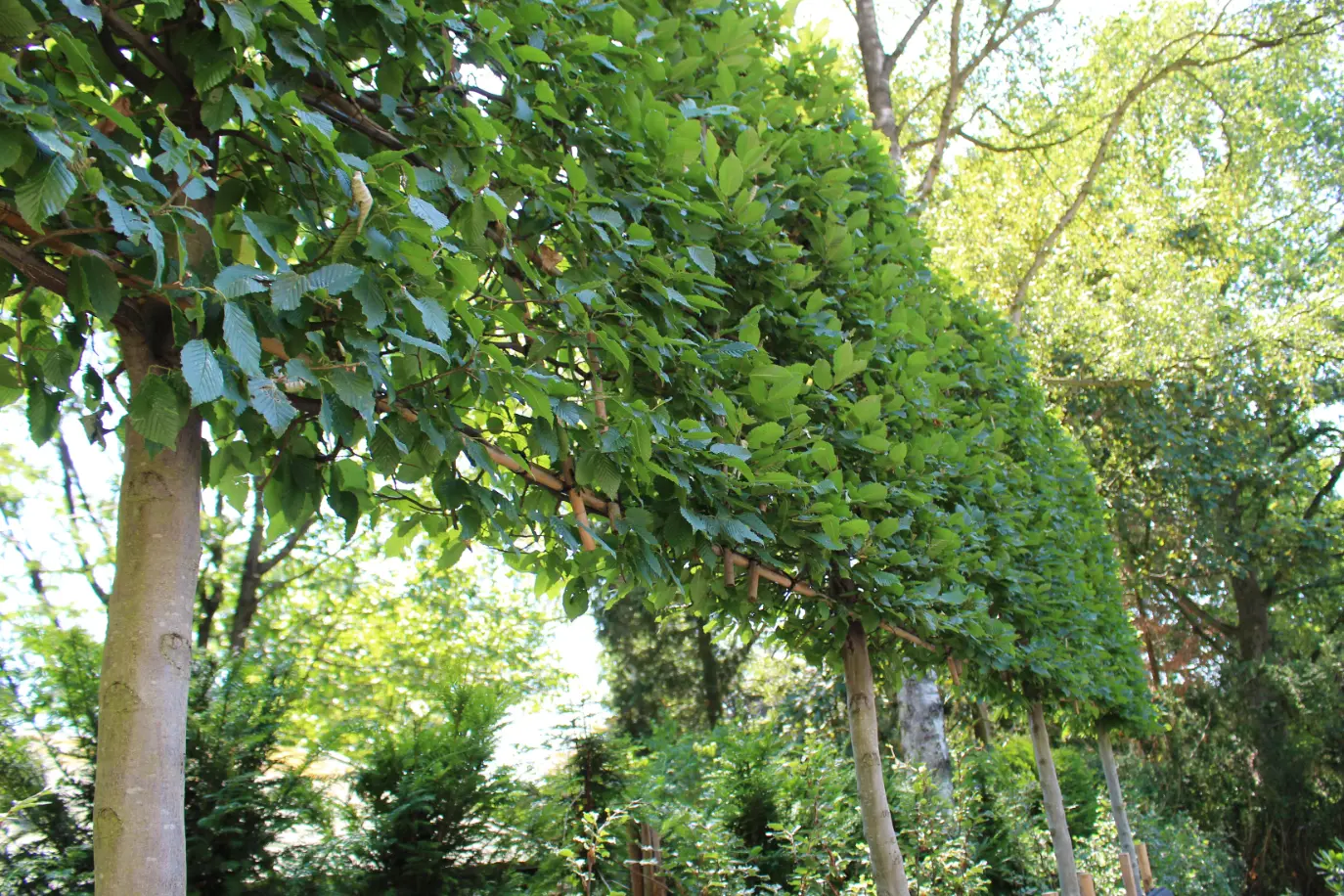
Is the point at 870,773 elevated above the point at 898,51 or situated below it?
below

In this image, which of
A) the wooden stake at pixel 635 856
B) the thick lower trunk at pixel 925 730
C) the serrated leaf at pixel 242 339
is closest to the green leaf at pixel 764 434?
the serrated leaf at pixel 242 339

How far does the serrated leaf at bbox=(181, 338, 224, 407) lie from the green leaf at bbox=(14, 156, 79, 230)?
258 mm

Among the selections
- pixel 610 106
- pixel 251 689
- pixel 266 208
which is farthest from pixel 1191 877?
pixel 266 208

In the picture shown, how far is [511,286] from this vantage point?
253 cm

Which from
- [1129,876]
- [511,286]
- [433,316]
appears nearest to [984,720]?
[1129,876]

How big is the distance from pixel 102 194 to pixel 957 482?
4.14m

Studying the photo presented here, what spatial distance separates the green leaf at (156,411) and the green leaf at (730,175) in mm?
1972

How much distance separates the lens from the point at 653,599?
3193 mm

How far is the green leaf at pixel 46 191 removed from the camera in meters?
1.37

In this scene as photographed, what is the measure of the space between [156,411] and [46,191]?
0.39m

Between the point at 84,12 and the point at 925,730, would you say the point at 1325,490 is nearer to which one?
the point at 925,730

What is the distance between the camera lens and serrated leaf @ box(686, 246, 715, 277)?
9.25 feet

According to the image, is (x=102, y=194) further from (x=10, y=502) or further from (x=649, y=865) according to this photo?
(x=10, y=502)

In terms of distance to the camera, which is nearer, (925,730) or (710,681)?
(925,730)
